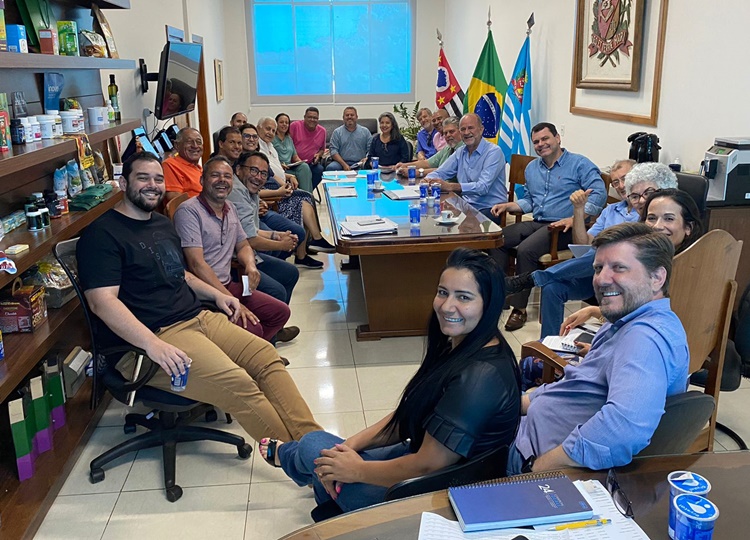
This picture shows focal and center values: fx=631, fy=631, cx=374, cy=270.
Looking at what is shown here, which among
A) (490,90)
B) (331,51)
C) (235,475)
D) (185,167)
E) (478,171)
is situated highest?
(331,51)

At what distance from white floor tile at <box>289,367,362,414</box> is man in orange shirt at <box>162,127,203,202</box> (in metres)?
1.43

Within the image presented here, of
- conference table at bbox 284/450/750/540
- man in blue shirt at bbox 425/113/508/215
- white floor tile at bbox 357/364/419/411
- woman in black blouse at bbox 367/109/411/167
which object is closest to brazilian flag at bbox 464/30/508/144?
woman in black blouse at bbox 367/109/411/167

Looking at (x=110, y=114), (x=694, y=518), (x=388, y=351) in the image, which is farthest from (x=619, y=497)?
(x=110, y=114)

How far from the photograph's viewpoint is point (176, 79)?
4879mm

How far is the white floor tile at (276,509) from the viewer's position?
7.14 ft

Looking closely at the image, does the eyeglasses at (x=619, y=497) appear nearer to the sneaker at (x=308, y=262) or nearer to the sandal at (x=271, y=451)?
the sandal at (x=271, y=451)

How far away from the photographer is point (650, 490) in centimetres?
128

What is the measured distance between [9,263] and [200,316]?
2.70 ft

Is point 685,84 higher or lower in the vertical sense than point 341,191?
higher

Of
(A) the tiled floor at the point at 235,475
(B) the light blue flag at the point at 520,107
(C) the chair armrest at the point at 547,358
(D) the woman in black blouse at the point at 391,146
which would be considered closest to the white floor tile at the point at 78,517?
(A) the tiled floor at the point at 235,475

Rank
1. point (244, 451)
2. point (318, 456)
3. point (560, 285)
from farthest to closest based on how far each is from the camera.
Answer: point (560, 285), point (244, 451), point (318, 456)

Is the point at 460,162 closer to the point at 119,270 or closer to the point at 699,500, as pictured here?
the point at 119,270

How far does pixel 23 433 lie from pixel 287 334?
1.73 m

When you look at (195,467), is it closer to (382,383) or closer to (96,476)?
(96,476)
